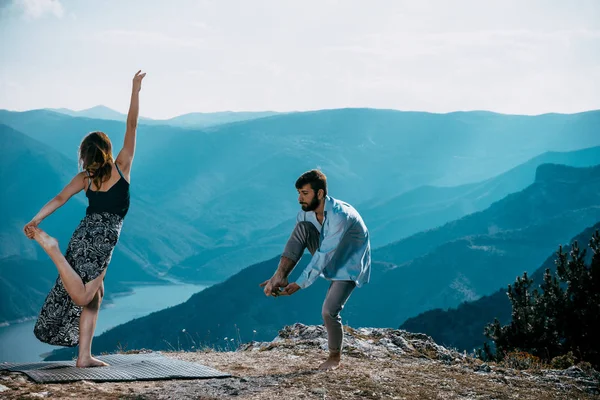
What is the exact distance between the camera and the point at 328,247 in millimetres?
5477

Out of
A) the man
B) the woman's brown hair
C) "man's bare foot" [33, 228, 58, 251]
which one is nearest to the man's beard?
the man

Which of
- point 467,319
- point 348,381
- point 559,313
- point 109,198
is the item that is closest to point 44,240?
point 109,198

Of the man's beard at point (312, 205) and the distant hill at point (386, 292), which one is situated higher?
the man's beard at point (312, 205)

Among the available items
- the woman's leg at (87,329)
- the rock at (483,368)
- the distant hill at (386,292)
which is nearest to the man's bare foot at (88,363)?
the woman's leg at (87,329)

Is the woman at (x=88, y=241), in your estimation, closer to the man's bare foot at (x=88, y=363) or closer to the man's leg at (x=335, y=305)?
the man's bare foot at (x=88, y=363)

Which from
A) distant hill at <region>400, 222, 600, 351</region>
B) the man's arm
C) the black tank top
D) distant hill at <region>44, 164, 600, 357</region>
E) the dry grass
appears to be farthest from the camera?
distant hill at <region>44, 164, 600, 357</region>

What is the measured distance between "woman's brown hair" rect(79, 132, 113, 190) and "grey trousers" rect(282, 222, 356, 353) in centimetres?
170

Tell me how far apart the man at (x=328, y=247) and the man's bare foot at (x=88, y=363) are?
63.6 inches

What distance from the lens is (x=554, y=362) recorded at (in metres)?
8.20

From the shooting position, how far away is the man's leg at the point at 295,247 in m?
5.58

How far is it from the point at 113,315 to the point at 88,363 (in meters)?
143

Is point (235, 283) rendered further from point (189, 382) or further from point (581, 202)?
point (189, 382)

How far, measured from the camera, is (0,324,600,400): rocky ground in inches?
194

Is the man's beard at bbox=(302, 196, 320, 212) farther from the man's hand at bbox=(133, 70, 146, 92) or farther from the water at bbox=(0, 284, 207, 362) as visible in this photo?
the water at bbox=(0, 284, 207, 362)
